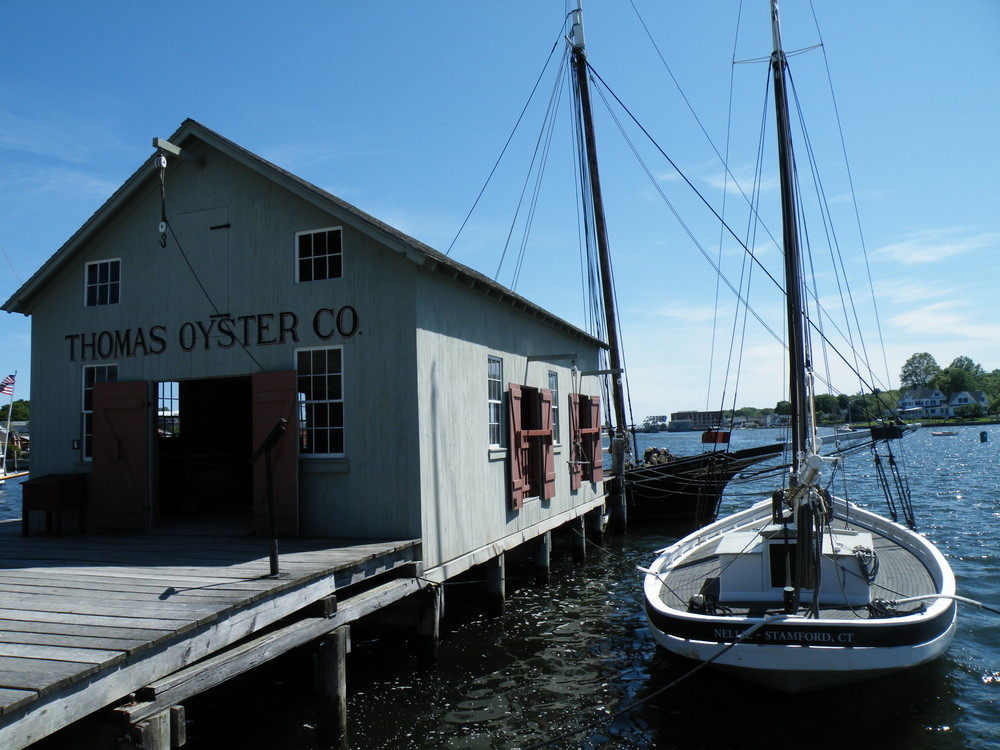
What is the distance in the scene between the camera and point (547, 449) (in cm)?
1430

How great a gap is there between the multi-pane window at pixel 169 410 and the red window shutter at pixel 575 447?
314 inches

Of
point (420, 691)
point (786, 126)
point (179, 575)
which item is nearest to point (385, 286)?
point (179, 575)

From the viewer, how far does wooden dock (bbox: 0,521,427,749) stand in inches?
199

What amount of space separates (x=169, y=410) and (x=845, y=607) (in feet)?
38.4

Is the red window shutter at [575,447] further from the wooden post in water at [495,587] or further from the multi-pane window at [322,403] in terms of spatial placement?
the multi-pane window at [322,403]

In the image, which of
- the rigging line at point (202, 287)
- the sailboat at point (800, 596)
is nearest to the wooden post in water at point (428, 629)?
the sailboat at point (800, 596)

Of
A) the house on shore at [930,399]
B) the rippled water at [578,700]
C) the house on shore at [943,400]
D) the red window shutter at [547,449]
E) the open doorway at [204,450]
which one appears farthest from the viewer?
the house on shore at [943,400]

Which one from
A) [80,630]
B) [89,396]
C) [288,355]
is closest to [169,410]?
[89,396]

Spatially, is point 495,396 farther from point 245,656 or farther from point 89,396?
point 245,656

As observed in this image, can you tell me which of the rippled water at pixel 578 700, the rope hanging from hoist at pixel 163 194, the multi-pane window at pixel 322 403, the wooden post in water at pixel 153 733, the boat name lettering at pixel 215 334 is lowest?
the rippled water at pixel 578 700

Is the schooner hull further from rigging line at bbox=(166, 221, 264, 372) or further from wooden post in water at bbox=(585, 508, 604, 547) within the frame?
rigging line at bbox=(166, 221, 264, 372)

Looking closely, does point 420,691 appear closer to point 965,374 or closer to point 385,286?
point 385,286

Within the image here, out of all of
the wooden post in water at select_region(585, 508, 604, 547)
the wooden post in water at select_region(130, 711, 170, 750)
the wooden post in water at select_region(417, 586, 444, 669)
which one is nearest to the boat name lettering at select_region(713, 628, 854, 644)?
the wooden post in water at select_region(417, 586, 444, 669)

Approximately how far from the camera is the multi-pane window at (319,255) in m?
10.6
